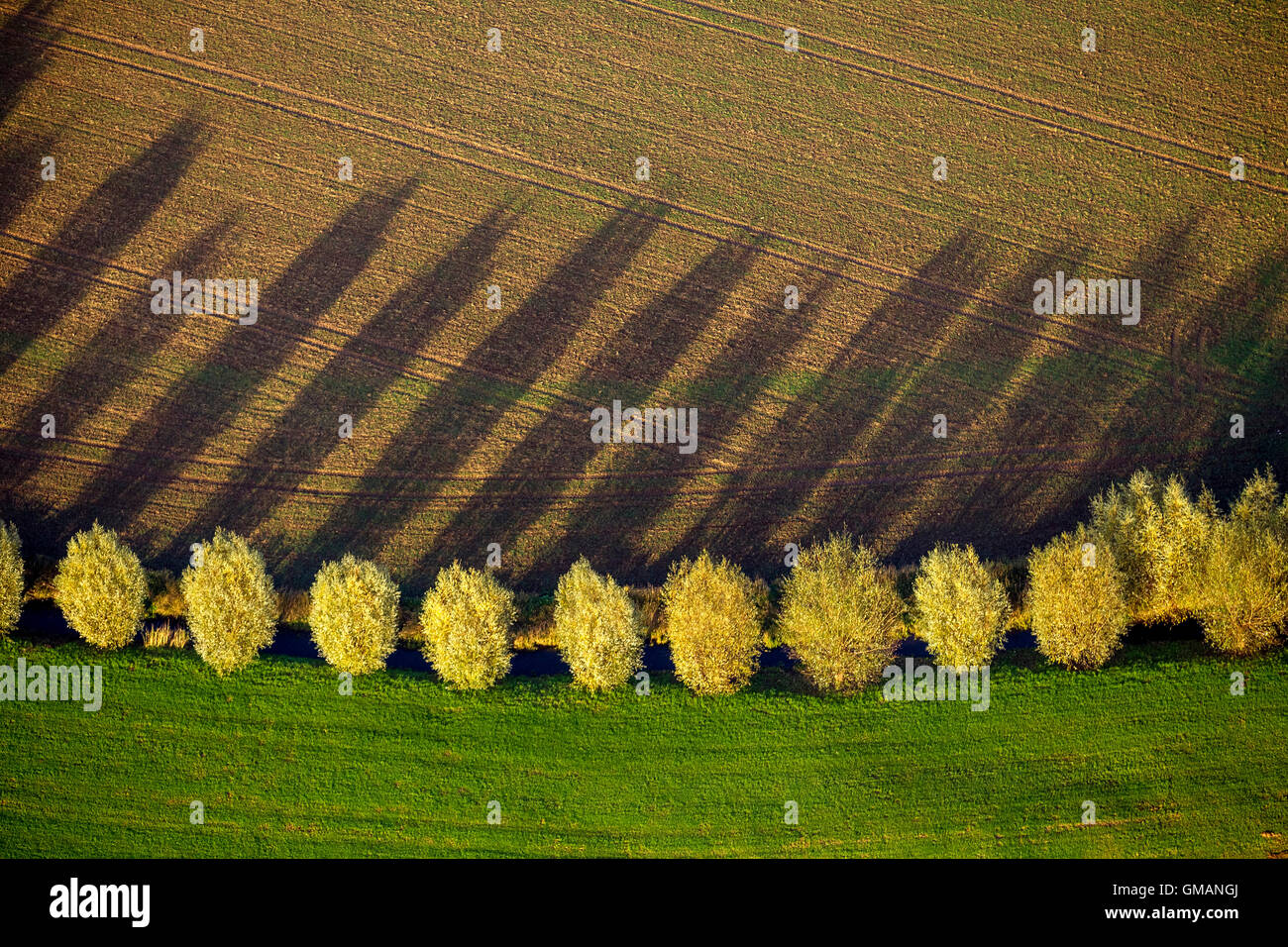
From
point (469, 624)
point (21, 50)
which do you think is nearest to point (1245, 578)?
point (469, 624)

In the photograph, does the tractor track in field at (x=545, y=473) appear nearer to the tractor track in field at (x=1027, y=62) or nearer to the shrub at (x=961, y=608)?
the shrub at (x=961, y=608)

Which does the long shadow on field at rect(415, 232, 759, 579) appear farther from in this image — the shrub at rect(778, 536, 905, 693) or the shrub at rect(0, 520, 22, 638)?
the shrub at rect(0, 520, 22, 638)

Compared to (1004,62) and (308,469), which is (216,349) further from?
(1004,62)

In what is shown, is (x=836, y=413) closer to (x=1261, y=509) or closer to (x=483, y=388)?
(x=483, y=388)

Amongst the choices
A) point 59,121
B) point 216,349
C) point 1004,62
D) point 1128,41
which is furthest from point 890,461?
point 59,121

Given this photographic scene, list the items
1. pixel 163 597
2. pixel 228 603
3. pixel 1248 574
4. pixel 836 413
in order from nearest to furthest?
pixel 1248 574 → pixel 228 603 → pixel 163 597 → pixel 836 413
